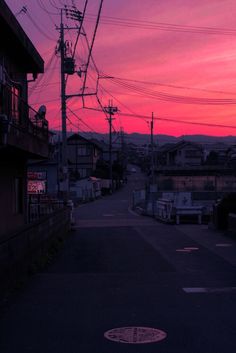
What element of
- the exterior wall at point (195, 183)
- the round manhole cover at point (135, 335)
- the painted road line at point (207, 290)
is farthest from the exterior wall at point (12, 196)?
the exterior wall at point (195, 183)

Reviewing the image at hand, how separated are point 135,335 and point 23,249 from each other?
5.43 metres

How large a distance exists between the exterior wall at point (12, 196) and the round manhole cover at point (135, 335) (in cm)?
930

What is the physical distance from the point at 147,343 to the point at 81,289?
420 centimetres

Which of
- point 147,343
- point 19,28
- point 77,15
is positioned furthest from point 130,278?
point 77,15

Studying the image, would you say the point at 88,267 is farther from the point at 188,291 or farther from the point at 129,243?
the point at 129,243

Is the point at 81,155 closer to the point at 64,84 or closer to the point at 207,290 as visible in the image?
the point at 64,84

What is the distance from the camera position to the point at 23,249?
12.1 metres

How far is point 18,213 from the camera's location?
19656 millimetres

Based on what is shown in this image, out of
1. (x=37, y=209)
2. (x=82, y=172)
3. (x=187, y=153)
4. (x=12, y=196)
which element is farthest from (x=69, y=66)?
(x=187, y=153)

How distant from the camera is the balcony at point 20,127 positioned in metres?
13.5

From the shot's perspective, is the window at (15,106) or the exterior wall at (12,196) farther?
the exterior wall at (12,196)

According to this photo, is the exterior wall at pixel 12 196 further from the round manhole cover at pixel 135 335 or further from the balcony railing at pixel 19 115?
the round manhole cover at pixel 135 335

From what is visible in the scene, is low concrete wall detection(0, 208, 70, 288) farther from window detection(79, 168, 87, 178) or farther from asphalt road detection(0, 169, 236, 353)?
window detection(79, 168, 87, 178)

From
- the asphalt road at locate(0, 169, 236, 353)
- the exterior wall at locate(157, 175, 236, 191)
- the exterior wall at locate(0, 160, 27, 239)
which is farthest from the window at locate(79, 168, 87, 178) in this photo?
the asphalt road at locate(0, 169, 236, 353)
